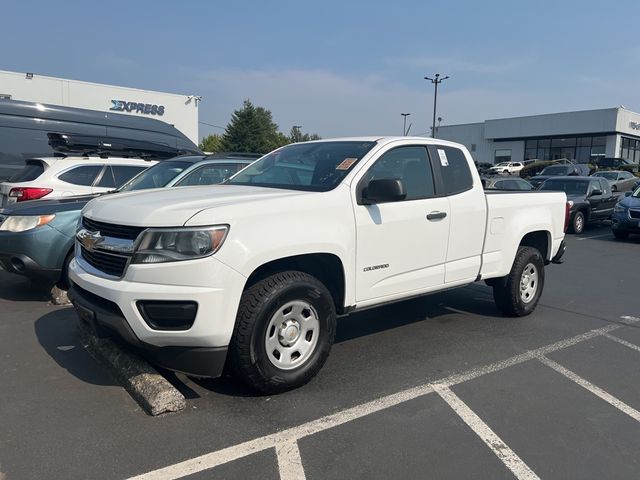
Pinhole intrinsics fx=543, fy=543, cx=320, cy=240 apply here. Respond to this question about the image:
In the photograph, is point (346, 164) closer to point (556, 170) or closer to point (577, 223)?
point (577, 223)

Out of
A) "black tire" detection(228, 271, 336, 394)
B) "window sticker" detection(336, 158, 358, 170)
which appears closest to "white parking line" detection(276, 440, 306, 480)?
"black tire" detection(228, 271, 336, 394)

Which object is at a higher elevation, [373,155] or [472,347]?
[373,155]

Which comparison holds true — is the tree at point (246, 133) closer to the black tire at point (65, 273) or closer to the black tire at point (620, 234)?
the black tire at point (620, 234)

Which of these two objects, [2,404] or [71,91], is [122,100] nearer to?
[71,91]

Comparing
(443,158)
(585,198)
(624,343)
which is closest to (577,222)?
(585,198)

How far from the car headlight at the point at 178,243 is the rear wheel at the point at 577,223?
14.0m

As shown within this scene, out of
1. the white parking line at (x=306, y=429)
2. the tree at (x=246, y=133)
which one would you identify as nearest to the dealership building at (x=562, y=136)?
the tree at (x=246, y=133)

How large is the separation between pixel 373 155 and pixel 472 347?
6.80 ft

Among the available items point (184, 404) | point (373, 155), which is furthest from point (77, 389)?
point (373, 155)

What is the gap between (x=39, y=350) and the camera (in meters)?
4.77

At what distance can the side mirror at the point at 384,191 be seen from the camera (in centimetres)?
409

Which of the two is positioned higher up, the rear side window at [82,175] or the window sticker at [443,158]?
the window sticker at [443,158]

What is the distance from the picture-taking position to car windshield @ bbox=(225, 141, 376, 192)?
440 cm

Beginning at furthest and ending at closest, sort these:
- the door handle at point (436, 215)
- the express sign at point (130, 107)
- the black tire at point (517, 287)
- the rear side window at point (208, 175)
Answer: the express sign at point (130, 107) < the rear side window at point (208, 175) < the black tire at point (517, 287) < the door handle at point (436, 215)
